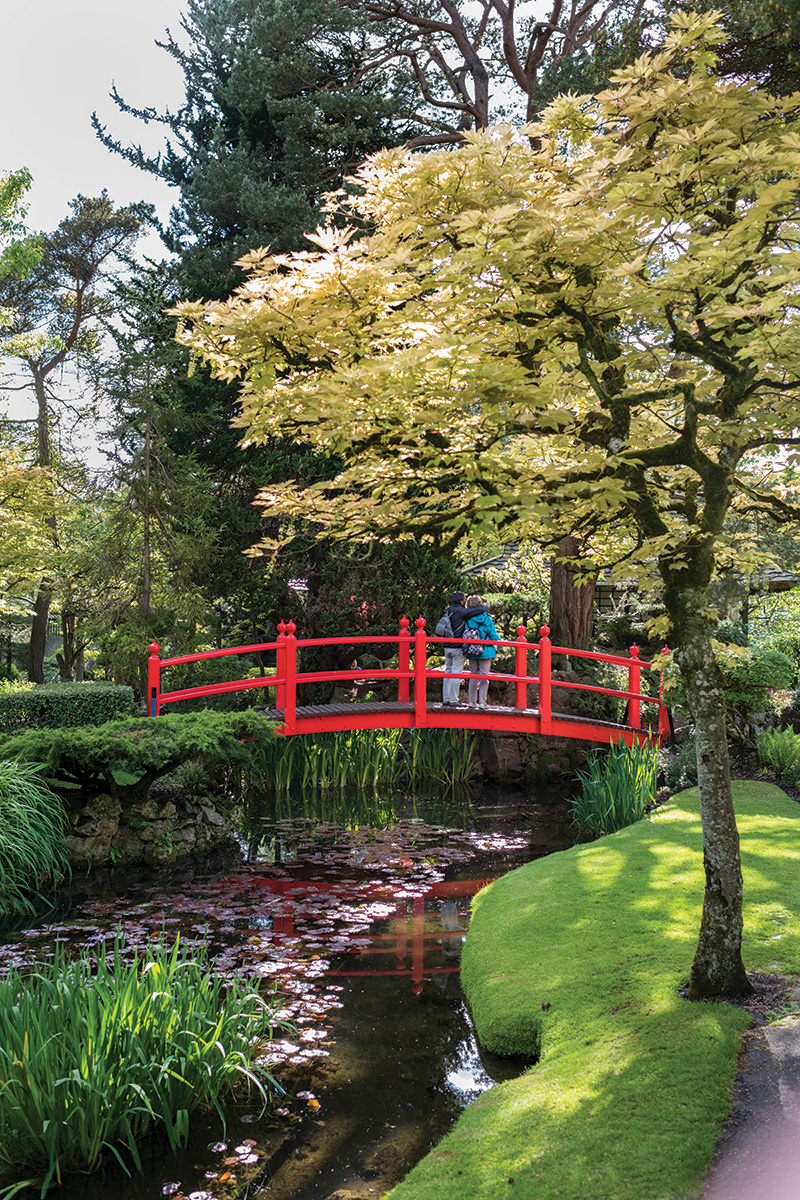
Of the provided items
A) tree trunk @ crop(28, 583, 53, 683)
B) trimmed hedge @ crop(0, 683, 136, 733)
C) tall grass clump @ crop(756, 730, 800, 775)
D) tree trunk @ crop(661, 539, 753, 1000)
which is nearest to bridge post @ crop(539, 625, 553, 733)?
tall grass clump @ crop(756, 730, 800, 775)

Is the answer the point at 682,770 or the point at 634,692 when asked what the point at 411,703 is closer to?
the point at 634,692

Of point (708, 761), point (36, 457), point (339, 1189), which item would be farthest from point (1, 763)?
point (36, 457)

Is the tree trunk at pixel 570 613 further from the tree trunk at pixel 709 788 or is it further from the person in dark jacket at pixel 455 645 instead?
the tree trunk at pixel 709 788

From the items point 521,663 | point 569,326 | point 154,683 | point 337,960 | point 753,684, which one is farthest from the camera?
point 521,663

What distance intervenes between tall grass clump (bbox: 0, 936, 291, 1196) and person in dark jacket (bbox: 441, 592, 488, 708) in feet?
21.6

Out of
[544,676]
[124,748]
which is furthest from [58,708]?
[544,676]

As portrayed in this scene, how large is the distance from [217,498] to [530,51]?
845 cm

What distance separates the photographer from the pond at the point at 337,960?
3615mm

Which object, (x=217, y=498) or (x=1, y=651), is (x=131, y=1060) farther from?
(x=1, y=651)

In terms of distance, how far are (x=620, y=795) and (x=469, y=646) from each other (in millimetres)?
2873

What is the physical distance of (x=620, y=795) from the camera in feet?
27.9

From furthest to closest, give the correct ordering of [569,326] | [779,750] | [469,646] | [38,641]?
[38,641] < [469,646] < [779,750] < [569,326]

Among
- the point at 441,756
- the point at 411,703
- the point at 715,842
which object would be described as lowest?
the point at 441,756

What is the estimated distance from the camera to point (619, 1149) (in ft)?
10.1
